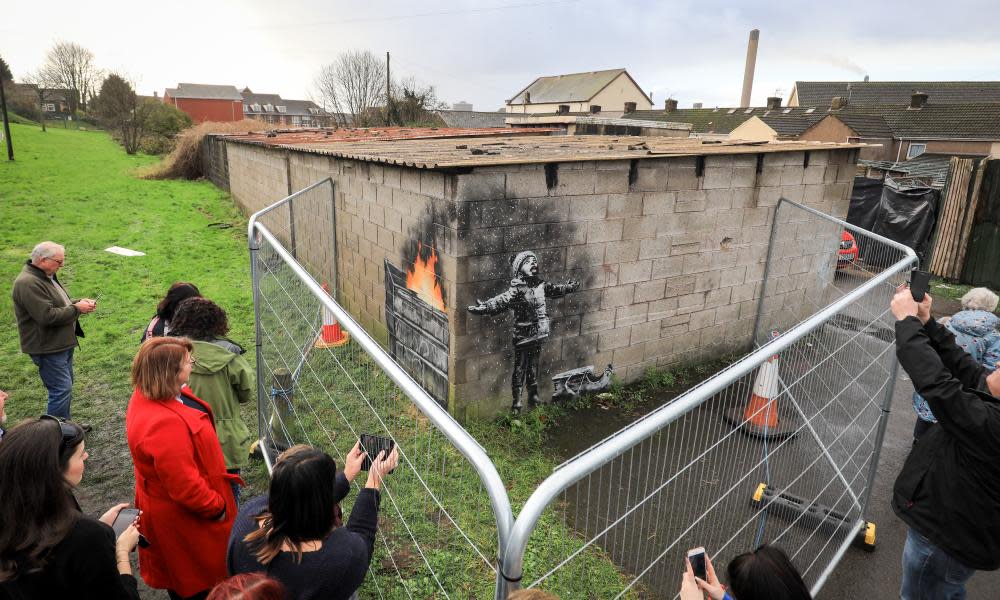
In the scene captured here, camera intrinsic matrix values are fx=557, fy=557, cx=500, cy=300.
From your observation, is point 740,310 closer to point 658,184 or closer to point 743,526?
point 658,184

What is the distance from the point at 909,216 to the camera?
13031 millimetres

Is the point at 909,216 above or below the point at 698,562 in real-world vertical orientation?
above

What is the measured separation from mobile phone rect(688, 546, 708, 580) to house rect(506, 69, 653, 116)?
47555 mm

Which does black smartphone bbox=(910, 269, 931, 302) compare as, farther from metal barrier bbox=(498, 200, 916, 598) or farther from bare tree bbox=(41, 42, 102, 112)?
bare tree bbox=(41, 42, 102, 112)

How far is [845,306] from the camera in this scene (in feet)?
9.59

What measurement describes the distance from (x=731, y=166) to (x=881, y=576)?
15.5 feet

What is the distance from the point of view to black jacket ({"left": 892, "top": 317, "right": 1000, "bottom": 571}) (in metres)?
2.33

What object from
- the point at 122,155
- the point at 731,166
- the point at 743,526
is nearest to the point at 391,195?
the point at 731,166

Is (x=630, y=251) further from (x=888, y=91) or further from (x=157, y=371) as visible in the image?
(x=888, y=91)

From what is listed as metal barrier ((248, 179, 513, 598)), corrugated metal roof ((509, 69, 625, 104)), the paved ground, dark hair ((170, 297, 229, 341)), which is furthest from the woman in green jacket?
corrugated metal roof ((509, 69, 625, 104))

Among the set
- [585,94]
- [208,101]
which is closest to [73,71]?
[208,101]

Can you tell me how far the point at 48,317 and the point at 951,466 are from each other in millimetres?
6132

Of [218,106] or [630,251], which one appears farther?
[218,106]

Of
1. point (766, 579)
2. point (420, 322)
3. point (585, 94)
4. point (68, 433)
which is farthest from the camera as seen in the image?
point (585, 94)
